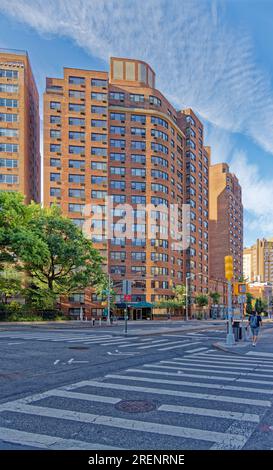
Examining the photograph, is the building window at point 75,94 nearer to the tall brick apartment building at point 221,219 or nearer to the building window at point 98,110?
the building window at point 98,110

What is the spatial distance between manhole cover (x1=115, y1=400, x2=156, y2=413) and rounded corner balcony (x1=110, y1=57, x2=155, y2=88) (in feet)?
258

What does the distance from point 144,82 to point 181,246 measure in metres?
34.6

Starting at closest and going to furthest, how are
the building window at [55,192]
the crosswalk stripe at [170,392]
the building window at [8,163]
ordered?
the crosswalk stripe at [170,392], the building window at [8,163], the building window at [55,192]

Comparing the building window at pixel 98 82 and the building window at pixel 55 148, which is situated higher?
the building window at pixel 98 82

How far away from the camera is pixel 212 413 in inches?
273

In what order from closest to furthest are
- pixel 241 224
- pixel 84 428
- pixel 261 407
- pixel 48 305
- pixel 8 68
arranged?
1. pixel 84 428
2. pixel 261 407
3. pixel 48 305
4. pixel 8 68
5. pixel 241 224

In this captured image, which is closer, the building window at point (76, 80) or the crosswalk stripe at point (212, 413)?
the crosswalk stripe at point (212, 413)

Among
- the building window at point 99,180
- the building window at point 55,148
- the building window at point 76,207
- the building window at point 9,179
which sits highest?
the building window at point 55,148

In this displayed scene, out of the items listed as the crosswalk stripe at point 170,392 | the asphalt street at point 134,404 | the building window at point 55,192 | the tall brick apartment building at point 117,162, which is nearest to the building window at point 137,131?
the tall brick apartment building at point 117,162

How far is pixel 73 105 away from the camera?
73.1m

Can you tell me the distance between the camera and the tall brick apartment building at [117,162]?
7112 centimetres
